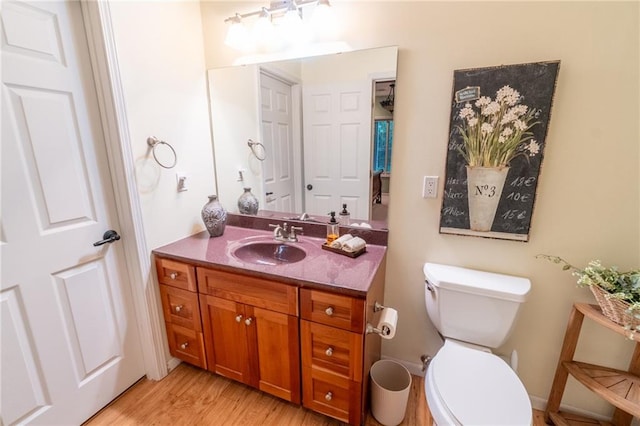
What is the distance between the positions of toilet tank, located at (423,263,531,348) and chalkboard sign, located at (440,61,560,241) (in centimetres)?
21

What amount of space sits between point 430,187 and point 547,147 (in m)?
0.49

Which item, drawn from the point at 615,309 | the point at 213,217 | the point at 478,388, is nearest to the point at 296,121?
the point at 213,217

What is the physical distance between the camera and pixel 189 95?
1.65 m

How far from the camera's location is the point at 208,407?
4.80ft

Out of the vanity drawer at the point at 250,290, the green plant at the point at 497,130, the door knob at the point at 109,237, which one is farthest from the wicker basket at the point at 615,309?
the door knob at the point at 109,237

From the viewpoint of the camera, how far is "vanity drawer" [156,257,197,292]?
1429 millimetres

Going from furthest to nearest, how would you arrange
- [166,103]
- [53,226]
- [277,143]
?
[277,143]
[166,103]
[53,226]

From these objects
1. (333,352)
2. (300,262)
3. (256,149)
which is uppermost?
(256,149)

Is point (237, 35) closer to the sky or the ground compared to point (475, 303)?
closer to the sky

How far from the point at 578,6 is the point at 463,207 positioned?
2.86 ft

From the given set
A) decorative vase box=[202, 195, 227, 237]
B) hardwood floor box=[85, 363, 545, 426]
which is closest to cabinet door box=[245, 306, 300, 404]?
hardwood floor box=[85, 363, 545, 426]

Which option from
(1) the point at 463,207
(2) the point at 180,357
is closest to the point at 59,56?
(2) the point at 180,357

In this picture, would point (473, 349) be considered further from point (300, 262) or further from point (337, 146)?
point (337, 146)

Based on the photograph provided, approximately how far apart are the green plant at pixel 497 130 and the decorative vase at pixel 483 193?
3 cm
